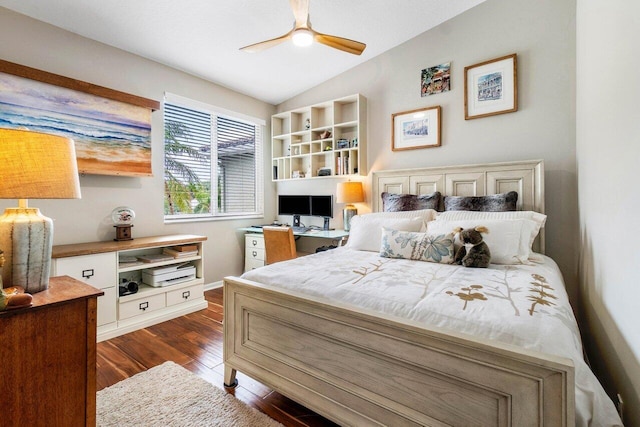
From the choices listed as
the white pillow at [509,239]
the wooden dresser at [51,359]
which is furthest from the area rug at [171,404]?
the white pillow at [509,239]

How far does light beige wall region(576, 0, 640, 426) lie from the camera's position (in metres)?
1.09

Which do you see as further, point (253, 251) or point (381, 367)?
point (253, 251)

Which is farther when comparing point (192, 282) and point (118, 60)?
point (192, 282)

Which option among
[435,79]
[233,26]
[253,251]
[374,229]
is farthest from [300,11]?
[253,251]

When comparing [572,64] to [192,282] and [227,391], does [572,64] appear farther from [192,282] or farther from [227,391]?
[192,282]

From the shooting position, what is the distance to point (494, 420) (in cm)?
98

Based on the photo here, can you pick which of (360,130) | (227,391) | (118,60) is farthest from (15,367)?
(360,130)

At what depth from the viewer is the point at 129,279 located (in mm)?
2965

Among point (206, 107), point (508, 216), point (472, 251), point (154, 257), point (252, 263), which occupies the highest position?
point (206, 107)

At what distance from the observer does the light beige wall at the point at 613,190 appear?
1090 mm

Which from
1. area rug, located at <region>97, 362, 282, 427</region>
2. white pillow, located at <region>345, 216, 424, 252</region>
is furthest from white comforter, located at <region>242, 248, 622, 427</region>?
area rug, located at <region>97, 362, 282, 427</region>

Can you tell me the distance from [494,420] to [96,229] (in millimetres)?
3243

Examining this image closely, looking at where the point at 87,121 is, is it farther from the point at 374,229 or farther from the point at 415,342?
the point at 415,342

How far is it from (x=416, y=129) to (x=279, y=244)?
1.98 m
